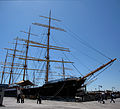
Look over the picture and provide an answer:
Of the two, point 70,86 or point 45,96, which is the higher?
point 70,86

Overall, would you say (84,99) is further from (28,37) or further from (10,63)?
(10,63)

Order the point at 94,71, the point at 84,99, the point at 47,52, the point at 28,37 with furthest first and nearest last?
the point at 28,37 < the point at 47,52 < the point at 94,71 < the point at 84,99

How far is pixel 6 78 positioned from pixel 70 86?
3841cm

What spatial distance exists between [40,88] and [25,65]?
791 inches

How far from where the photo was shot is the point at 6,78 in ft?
164

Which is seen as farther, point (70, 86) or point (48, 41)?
point (48, 41)

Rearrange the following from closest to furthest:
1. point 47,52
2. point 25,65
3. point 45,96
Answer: point 45,96
point 47,52
point 25,65

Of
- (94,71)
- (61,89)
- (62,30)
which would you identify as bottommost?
(61,89)

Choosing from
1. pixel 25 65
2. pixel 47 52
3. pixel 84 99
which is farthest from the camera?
pixel 25 65

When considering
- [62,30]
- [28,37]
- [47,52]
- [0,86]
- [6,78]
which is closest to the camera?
[0,86]

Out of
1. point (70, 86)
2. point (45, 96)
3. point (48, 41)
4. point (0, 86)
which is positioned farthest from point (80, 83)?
point (48, 41)

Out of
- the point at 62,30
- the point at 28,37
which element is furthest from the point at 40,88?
the point at 28,37

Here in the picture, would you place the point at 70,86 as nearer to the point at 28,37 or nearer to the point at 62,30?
the point at 62,30

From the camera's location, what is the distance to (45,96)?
22.8m
